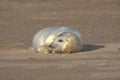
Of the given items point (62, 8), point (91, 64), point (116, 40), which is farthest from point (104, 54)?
point (62, 8)

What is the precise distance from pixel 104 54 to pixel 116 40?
334cm

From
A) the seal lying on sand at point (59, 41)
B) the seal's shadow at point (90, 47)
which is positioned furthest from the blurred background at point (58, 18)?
the seal lying on sand at point (59, 41)

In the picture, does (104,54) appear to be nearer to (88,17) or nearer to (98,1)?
(88,17)

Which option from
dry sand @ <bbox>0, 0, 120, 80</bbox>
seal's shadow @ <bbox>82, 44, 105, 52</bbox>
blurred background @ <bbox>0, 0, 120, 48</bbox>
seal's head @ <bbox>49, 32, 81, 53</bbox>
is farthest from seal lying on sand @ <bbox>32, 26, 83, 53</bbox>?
blurred background @ <bbox>0, 0, 120, 48</bbox>

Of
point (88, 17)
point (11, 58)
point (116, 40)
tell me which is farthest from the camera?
point (88, 17)

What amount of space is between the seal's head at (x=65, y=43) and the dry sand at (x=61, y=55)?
21cm

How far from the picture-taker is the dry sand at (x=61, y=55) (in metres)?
12.4

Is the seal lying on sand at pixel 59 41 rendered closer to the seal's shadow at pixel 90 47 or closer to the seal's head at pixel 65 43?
the seal's head at pixel 65 43

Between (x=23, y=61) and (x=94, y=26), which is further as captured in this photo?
(x=94, y=26)

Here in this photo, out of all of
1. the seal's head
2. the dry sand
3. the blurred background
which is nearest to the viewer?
the dry sand

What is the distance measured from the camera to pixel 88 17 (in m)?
28.7

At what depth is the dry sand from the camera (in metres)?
12.4

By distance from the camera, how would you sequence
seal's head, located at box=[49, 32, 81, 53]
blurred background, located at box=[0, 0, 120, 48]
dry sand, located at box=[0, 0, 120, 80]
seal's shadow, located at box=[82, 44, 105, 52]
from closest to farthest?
dry sand, located at box=[0, 0, 120, 80], seal's head, located at box=[49, 32, 81, 53], seal's shadow, located at box=[82, 44, 105, 52], blurred background, located at box=[0, 0, 120, 48]

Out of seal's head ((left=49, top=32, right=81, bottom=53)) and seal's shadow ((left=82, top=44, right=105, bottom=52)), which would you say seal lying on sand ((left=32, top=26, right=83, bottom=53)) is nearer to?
seal's head ((left=49, top=32, right=81, bottom=53))
